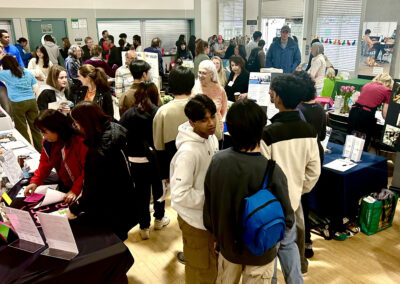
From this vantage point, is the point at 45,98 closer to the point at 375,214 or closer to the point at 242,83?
the point at 242,83

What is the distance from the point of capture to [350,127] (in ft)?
13.9

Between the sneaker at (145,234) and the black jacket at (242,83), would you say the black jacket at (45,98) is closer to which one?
the sneaker at (145,234)

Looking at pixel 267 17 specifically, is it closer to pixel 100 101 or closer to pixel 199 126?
pixel 100 101

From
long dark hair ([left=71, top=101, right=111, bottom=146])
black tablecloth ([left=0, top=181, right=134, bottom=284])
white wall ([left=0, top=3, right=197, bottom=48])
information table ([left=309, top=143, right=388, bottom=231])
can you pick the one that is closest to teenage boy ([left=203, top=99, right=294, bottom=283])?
black tablecloth ([left=0, top=181, right=134, bottom=284])

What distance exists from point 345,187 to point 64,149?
2.34 meters

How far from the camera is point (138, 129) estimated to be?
2.86 m

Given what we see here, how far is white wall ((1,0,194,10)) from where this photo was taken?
364 inches

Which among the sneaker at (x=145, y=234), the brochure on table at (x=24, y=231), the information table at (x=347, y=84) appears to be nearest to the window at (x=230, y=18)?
the information table at (x=347, y=84)

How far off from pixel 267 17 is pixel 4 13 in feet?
23.9

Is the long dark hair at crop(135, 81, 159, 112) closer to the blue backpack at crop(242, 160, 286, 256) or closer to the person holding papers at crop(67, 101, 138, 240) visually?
the person holding papers at crop(67, 101, 138, 240)

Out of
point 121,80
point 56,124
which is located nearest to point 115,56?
point 121,80

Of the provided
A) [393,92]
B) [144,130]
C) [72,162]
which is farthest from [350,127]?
[72,162]

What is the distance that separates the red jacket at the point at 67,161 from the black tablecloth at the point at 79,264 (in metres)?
0.48

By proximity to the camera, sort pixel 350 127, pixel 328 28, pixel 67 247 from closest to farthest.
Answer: pixel 67 247, pixel 350 127, pixel 328 28
